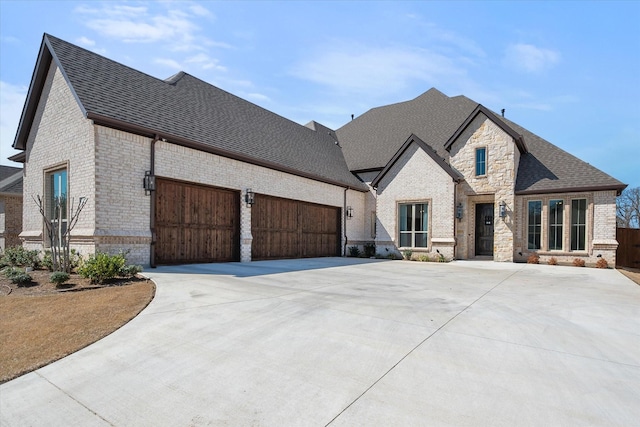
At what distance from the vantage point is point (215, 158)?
1266cm

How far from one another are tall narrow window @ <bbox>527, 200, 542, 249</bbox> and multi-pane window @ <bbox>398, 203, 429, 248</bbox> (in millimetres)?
4808

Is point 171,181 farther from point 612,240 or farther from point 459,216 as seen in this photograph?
point 612,240

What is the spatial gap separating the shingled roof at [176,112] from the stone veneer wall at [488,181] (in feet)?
21.0

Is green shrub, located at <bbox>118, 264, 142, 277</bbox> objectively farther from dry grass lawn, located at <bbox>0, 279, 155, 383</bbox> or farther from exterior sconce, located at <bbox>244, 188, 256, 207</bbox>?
exterior sconce, located at <bbox>244, 188, 256, 207</bbox>

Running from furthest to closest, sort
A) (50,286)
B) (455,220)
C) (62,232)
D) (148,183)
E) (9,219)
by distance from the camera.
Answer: (9,219) < (455,220) < (62,232) < (148,183) < (50,286)

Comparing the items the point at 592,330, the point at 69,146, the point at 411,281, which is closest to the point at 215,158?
the point at 69,146

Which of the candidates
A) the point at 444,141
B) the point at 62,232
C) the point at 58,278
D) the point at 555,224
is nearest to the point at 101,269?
the point at 58,278

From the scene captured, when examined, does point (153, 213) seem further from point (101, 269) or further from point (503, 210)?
point (503, 210)

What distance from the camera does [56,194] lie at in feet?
38.9

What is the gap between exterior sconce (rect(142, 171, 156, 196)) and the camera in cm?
1041

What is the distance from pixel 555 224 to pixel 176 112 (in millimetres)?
17474

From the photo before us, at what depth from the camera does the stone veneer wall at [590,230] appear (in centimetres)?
1457

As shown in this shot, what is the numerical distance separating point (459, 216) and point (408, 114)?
377 inches

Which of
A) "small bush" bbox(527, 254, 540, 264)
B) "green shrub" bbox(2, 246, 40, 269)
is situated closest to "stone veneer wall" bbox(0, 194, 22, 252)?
"green shrub" bbox(2, 246, 40, 269)
